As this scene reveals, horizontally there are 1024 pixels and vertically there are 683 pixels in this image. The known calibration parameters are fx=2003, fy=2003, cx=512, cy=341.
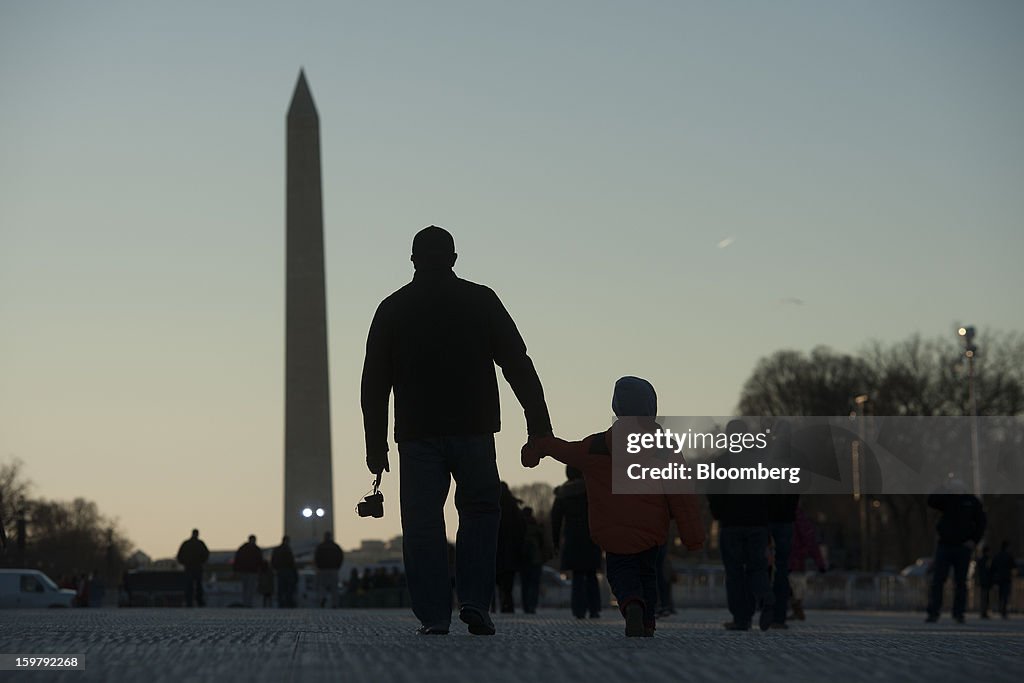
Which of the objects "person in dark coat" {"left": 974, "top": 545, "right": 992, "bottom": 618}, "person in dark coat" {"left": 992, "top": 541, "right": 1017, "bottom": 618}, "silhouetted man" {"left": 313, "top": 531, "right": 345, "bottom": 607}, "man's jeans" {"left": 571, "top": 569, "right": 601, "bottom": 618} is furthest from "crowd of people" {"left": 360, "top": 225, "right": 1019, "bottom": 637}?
"silhouetted man" {"left": 313, "top": 531, "right": 345, "bottom": 607}

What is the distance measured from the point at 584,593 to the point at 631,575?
305 inches

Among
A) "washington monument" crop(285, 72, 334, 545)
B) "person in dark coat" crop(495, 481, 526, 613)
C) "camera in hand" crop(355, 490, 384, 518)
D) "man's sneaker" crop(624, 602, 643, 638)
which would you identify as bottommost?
"man's sneaker" crop(624, 602, 643, 638)

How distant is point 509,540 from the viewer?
59.4 ft

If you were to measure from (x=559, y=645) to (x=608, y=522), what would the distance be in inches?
87.6

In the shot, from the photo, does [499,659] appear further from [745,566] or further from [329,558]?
[329,558]

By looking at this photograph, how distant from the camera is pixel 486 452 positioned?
8289mm

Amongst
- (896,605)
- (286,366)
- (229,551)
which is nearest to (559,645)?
(896,605)

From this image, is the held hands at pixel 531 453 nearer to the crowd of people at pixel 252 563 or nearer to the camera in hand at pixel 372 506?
the camera in hand at pixel 372 506

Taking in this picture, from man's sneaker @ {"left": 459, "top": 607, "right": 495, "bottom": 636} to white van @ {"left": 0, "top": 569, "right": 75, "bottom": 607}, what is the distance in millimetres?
35895

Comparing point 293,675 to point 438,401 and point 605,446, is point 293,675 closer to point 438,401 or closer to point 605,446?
point 438,401

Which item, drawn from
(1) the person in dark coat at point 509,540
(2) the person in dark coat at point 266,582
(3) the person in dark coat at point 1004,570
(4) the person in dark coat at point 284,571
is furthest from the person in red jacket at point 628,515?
(2) the person in dark coat at point 266,582

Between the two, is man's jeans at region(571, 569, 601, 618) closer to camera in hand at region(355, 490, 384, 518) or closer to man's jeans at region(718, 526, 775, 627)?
man's jeans at region(718, 526, 775, 627)

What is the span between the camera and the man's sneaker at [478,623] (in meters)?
8.10

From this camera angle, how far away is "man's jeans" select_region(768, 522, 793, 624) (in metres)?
14.0
